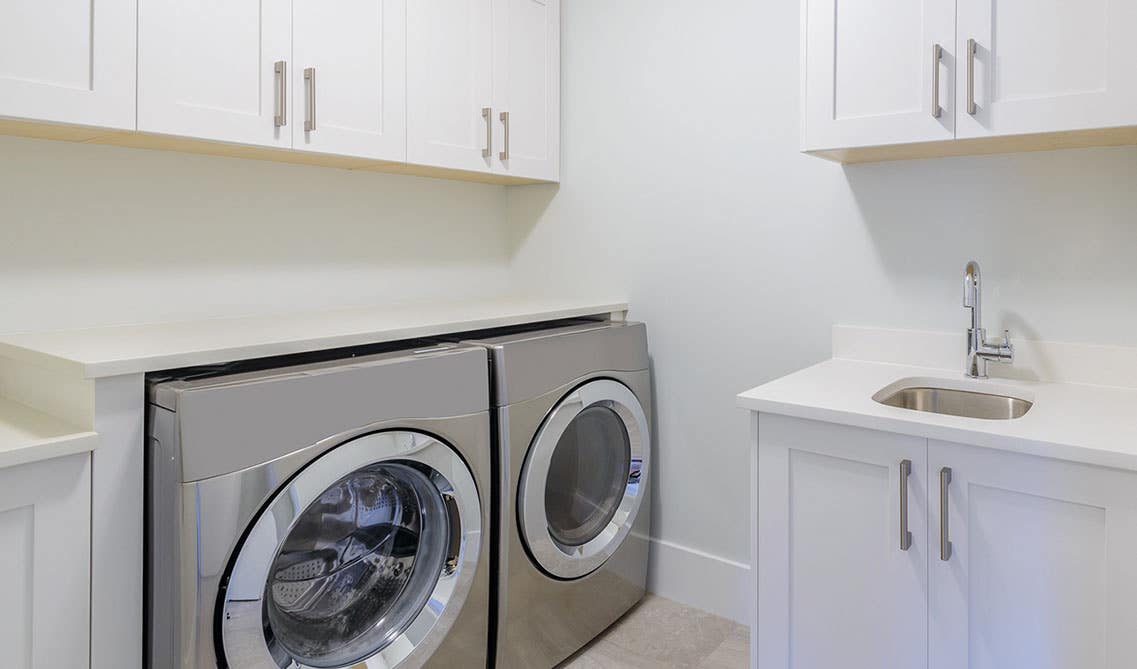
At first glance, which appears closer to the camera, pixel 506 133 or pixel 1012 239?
pixel 1012 239

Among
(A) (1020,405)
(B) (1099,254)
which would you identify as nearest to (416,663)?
(A) (1020,405)

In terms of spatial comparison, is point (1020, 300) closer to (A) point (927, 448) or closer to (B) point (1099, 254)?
(B) point (1099, 254)

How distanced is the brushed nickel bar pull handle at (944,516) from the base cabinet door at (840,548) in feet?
0.10

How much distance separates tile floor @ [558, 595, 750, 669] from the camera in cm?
201

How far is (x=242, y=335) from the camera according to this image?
1545 millimetres

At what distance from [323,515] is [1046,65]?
69.7 inches

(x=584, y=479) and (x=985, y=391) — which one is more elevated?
(x=985, y=391)

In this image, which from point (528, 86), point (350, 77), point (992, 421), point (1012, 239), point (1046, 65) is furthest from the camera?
point (528, 86)

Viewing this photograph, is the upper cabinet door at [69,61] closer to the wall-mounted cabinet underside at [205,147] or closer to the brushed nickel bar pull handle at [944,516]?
the wall-mounted cabinet underside at [205,147]

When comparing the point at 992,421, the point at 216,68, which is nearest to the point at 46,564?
the point at 216,68

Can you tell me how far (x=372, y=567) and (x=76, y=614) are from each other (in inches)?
22.6

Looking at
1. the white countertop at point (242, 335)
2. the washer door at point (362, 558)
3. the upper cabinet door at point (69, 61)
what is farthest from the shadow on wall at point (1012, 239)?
the upper cabinet door at point (69, 61)

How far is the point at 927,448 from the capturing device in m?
1.35

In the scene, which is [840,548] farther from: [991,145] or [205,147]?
[205,147]
